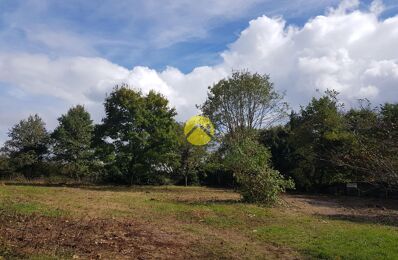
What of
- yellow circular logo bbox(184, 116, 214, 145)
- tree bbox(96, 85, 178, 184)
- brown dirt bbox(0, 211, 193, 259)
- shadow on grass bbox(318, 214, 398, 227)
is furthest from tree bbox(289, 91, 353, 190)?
brown dirt bbox(0, 211, 193, 259)

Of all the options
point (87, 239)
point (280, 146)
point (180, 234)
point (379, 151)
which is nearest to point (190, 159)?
point (280, 146)

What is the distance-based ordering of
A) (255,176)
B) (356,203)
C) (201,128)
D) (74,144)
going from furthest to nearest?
(74,144) → (201,128) → (356,203) → (255,176)

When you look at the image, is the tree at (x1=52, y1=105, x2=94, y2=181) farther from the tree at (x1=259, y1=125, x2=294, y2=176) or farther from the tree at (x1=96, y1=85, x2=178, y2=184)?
the tree at (x1=259, y1=125, x2=294, y2=176)

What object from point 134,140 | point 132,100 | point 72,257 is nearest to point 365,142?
point 72,257

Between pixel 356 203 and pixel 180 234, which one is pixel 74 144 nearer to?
pixel 356 203

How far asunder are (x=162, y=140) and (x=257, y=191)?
12785mm

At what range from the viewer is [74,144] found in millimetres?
39000

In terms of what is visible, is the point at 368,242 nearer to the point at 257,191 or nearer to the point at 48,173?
the point at 257,191

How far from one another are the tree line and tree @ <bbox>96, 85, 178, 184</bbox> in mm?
71

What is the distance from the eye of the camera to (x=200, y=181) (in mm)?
42062

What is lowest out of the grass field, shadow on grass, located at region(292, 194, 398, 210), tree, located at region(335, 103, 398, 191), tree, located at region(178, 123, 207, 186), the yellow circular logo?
the grass field

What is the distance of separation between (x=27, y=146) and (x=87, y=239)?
35.7 meters

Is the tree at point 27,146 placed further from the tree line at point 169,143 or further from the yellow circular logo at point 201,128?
the yellow circular logo at point 201,128

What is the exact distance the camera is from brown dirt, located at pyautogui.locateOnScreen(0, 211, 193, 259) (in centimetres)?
736
